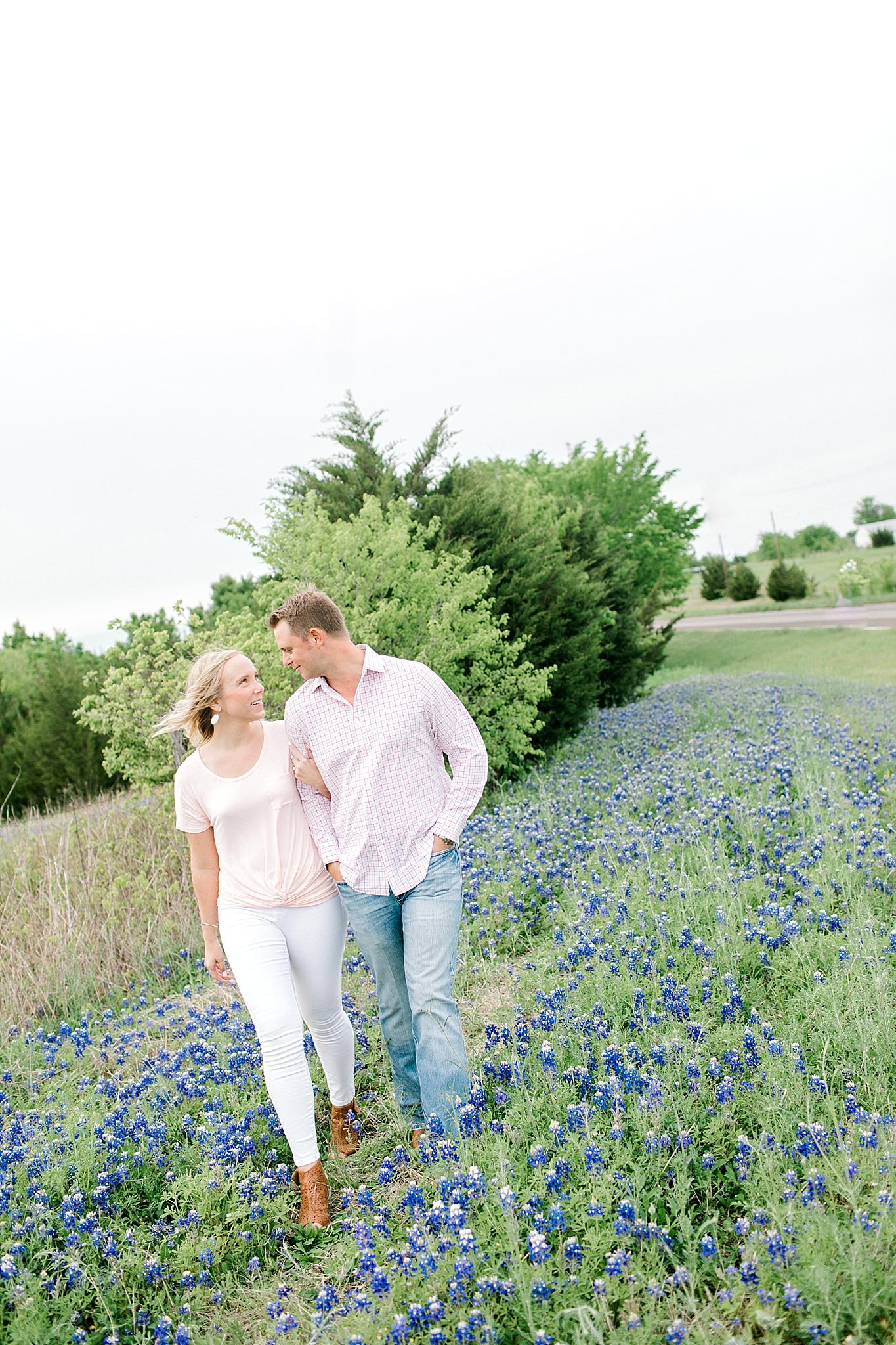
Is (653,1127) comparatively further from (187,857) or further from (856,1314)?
(187,857)

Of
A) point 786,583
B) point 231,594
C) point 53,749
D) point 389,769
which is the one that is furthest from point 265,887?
A: point 786,583

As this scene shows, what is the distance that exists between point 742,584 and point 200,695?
1847 inches

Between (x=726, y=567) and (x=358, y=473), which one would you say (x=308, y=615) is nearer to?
(x=358, y=473)

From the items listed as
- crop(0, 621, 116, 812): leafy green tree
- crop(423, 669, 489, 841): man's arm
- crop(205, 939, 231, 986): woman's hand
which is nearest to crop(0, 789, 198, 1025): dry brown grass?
crop(205, 939, 231, 986): woman's hand

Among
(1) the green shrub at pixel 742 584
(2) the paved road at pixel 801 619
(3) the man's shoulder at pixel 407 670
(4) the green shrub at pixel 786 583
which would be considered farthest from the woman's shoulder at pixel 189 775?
(1) the green shrub at pixel 742 584

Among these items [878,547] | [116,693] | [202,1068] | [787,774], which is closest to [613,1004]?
[202,1068]

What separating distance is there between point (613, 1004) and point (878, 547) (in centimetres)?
5561

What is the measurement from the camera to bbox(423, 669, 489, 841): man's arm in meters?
3.49

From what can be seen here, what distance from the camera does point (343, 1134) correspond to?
12.5 ft

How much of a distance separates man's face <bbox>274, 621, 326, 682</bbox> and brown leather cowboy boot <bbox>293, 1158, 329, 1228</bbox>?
183cm

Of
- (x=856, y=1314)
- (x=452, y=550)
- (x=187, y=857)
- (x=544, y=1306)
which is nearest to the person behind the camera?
(x=856, y=1314)

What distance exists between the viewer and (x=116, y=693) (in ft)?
31.2

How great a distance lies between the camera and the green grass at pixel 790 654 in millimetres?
21203

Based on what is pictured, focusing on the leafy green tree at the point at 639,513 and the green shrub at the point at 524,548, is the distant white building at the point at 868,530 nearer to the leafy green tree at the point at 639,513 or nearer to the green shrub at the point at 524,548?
the leafy green tree at the point at 639,513
